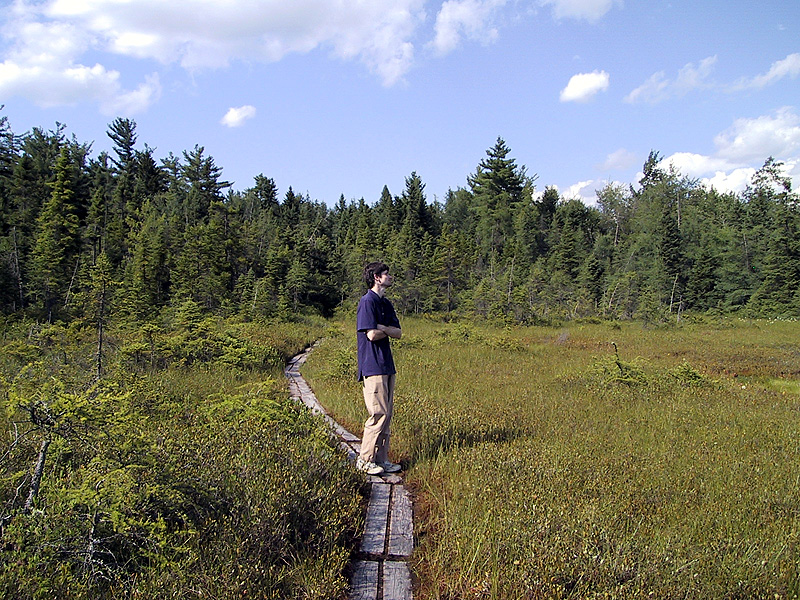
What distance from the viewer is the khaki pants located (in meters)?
4.83

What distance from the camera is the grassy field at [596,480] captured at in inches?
118

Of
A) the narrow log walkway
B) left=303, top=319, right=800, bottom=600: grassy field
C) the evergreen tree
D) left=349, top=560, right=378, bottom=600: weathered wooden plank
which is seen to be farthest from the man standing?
the evergreen tree

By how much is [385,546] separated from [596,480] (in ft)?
6.80

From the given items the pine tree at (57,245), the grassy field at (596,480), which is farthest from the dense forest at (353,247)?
the grassy field at (596,480)

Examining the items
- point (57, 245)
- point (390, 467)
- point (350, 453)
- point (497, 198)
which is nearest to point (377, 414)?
point (390, 467)

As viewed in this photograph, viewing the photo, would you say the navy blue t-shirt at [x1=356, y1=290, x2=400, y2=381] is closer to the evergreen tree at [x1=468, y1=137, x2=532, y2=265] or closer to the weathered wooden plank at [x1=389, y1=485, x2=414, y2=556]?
the weathered wooden plank at [x1=389, y1=485, x2=414, y2=556]

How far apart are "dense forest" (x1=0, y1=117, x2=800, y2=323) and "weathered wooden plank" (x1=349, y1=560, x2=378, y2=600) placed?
49.2 feet

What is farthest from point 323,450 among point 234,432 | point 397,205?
point 397,205

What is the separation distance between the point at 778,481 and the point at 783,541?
1.60 meters

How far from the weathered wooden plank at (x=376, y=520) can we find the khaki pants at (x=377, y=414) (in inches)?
13.4

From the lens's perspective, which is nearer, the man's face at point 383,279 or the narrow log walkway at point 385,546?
the narrow log walkway at point 385,546

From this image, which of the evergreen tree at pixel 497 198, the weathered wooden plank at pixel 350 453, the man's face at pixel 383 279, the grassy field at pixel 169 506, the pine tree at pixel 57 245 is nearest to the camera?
the grassy field at pixel 169 506

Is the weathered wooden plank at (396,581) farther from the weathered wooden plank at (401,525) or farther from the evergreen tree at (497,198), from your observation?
the evergreen tree at (497,198)

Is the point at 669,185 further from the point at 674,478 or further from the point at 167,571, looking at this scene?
the point at 167,571
